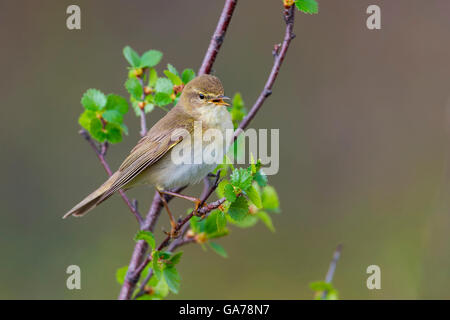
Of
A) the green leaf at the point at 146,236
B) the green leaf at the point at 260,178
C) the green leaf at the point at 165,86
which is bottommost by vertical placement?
the green leaf at the point at 146,236

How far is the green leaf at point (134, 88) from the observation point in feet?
10.6

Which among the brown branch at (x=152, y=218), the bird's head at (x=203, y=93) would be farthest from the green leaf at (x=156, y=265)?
the bird's head at (x=203, y=93)

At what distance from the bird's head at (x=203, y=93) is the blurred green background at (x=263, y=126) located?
9.49 feet

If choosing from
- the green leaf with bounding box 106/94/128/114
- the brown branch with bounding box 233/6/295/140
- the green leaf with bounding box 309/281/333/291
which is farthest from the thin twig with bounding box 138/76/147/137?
the green leaf with bounding box 309/281/333/291

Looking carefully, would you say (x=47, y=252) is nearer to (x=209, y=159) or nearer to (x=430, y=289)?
(x=209, y=159)

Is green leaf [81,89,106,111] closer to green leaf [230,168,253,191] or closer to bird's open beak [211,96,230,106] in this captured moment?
bird's open beak [211,96,230,106]

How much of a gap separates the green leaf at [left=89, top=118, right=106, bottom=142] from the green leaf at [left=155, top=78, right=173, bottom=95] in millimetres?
391

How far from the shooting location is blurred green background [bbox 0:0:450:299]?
6.11 metres

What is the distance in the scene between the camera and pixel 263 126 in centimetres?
639

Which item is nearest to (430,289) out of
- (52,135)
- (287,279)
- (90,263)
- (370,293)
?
(370,293)

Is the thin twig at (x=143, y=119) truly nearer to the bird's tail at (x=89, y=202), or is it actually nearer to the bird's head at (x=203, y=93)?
the bird's head at (x=203, y=93)

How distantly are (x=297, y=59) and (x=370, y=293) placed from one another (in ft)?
9.35

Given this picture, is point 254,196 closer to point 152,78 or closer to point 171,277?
point 171,277
